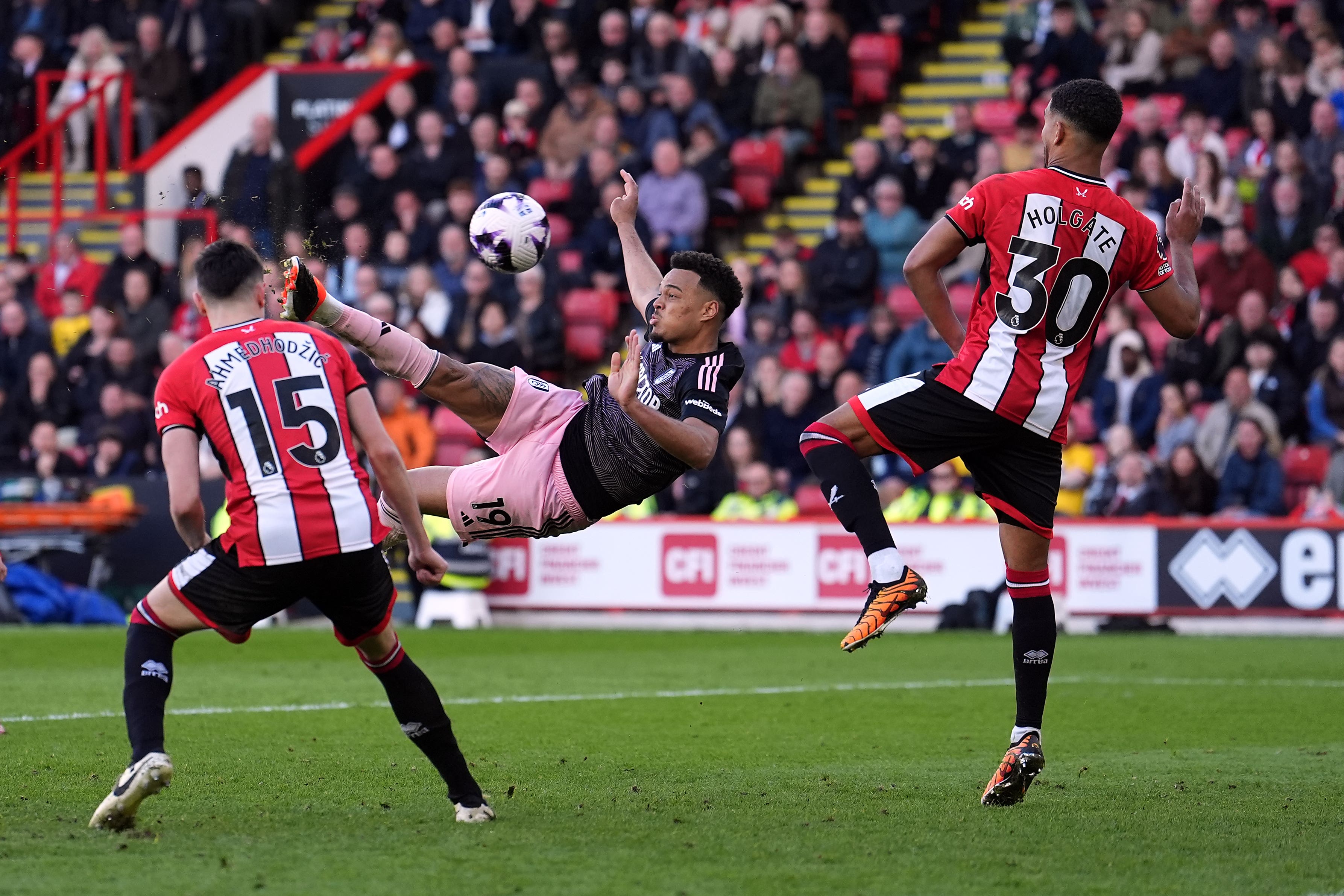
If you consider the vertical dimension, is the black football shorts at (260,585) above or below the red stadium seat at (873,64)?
below

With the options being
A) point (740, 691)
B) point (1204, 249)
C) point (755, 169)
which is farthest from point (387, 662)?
point (755, 169)

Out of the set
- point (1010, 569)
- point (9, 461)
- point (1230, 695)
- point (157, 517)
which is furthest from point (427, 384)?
point (9, 461)

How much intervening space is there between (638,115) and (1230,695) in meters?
11.9

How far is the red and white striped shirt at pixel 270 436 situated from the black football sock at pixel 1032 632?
102 inches

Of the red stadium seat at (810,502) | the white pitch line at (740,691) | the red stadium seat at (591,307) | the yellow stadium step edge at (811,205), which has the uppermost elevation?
the yellow stadium step edge at (811,205)

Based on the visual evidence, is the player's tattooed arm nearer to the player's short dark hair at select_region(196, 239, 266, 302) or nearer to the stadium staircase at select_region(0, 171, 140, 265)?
the player's short dark hair at select_region(196, 239, 266, 302)

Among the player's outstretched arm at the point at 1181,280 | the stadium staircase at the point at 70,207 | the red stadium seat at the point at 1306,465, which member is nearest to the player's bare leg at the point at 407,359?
the player's outstretched arm at the point at 1181,280

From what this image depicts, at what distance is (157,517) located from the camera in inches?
706

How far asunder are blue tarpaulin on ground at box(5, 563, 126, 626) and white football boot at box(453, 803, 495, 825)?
11.3m

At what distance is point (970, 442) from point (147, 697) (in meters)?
2.97

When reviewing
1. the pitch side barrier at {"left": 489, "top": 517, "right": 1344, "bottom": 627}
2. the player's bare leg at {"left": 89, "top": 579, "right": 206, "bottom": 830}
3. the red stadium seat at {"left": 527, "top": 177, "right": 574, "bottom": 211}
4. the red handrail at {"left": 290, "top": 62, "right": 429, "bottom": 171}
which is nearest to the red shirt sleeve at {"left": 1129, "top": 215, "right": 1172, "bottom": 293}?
the player's bare leg at {"left": 89, "top": 579, "right": 206, "bottom": 830}

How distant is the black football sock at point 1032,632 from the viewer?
22.7ft

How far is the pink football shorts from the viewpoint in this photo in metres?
7.66

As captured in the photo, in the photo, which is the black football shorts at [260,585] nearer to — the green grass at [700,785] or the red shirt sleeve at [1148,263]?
the green grass at [700,785]
